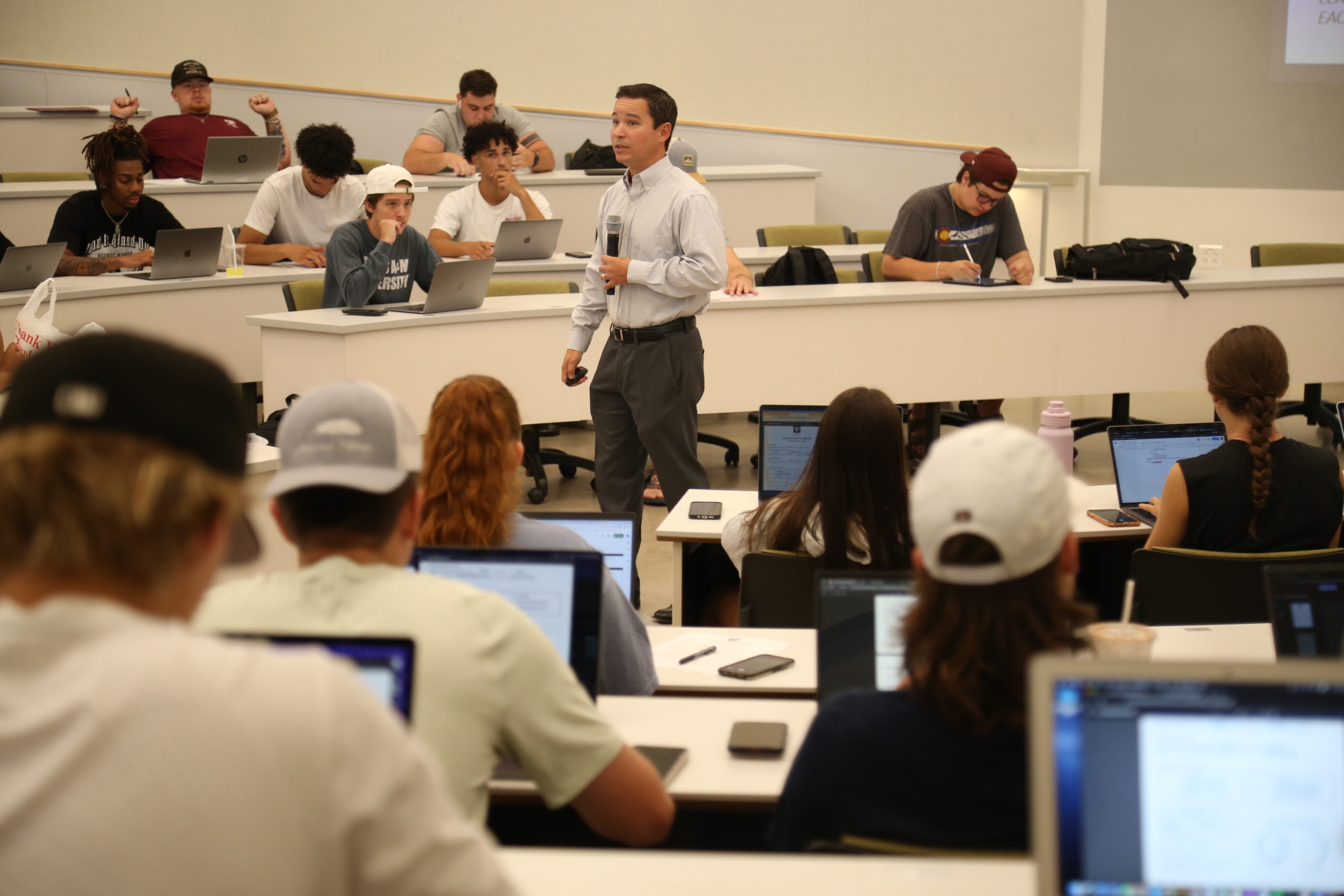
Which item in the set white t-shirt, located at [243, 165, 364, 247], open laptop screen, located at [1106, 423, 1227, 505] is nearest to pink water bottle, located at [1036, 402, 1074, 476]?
open laptop screen, located at [1106, 423, 1227, 505]

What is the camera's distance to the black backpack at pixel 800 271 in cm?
607

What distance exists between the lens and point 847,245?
778 cm

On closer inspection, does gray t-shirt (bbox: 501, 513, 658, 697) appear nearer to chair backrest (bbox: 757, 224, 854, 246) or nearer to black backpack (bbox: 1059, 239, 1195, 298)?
black backpack (bbox: 1059, 239, 1195, 298)

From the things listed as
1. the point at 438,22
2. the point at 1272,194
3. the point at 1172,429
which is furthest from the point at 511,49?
the point at 1172,429

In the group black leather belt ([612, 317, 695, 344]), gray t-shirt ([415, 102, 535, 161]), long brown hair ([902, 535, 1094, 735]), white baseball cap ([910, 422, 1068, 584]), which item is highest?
gray t-shirt ([415, 102, 535, 161])

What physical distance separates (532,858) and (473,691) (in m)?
0.20

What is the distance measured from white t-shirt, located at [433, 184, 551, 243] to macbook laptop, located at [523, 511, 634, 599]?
3922 mm

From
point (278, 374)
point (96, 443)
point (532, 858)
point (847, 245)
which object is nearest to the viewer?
point (96, 443)

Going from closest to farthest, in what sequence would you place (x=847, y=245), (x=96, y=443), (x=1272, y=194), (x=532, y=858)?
(x=96, y=443)
(x=532, y=858)
(x=847, y=245)
(x=1272, y=194)

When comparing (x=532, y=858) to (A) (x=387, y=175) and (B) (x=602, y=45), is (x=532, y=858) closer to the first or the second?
(A) (x=387, y=175)

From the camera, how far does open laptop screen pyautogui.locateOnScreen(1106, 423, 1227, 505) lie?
3.53 metres

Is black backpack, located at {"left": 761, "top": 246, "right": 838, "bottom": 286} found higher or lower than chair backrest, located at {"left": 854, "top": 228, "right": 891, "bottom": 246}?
lower

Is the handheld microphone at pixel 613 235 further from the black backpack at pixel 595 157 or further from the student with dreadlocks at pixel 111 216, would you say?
the black backpack at pixel 595 157

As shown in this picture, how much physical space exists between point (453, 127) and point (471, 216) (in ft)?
5.13
